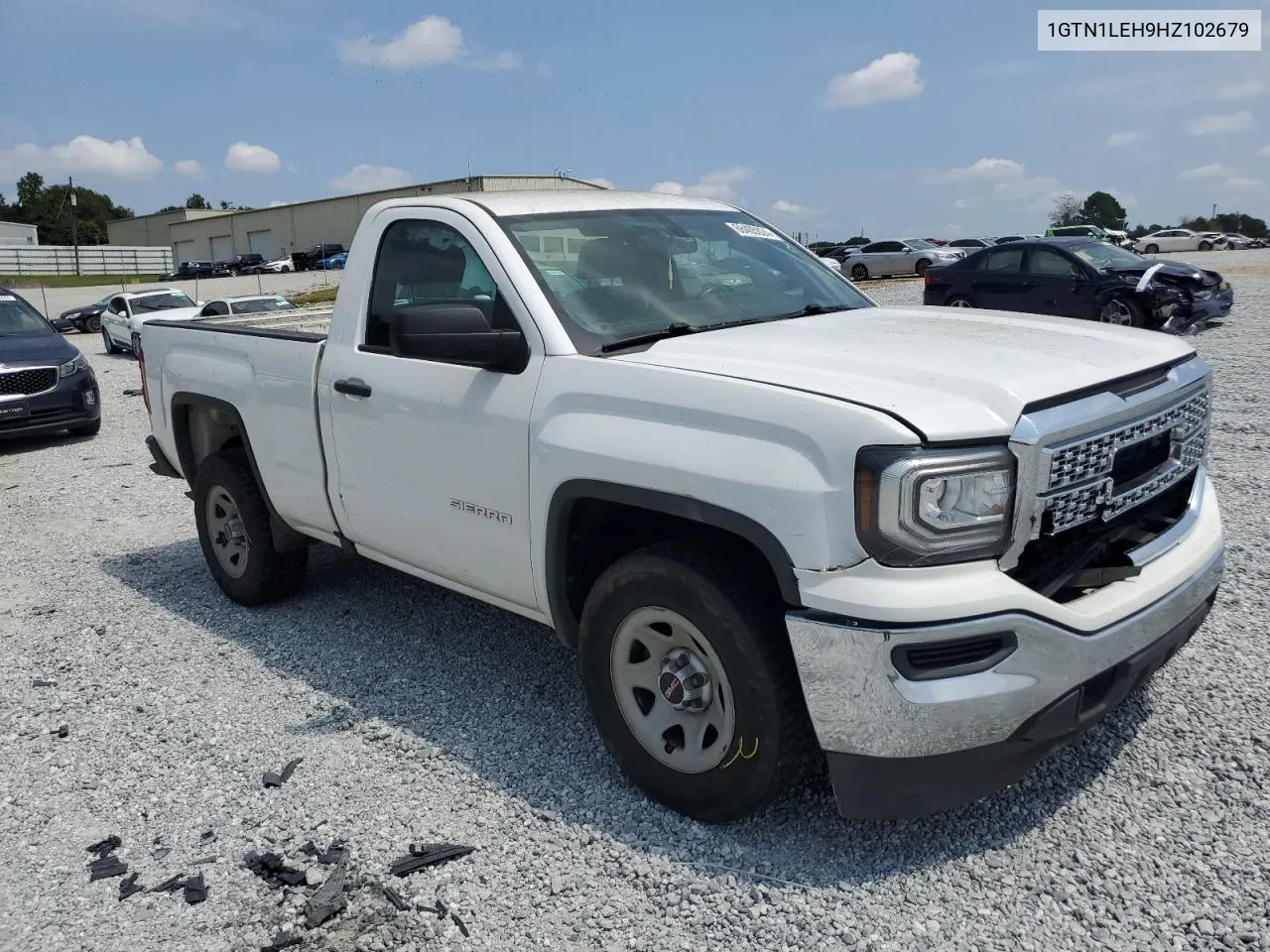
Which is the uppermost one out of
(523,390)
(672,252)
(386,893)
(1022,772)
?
(672,252)

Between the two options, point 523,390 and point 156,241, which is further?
point 156,241

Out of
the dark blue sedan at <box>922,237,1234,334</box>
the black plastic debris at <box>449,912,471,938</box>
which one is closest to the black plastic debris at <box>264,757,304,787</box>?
the black plastic debris at <box>449,912,471,938</box>

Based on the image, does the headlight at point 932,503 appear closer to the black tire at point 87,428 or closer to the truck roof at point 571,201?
the truck roof at point 571,201

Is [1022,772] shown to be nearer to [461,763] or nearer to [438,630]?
[461,763]

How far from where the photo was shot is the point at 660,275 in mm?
3982

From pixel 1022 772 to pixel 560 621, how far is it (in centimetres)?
155

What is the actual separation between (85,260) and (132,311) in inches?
2472

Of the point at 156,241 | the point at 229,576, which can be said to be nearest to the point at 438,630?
the point at 229,576

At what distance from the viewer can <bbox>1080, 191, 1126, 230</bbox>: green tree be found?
3462 inches

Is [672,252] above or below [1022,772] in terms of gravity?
above

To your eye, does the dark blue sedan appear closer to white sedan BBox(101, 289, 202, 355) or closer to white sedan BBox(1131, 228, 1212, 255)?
white sedan BBox(101, 289, 202, 355)

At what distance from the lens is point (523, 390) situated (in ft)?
11.7

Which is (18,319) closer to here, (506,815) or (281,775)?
(281,775)

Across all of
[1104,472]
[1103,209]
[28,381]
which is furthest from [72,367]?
[1103,209]
